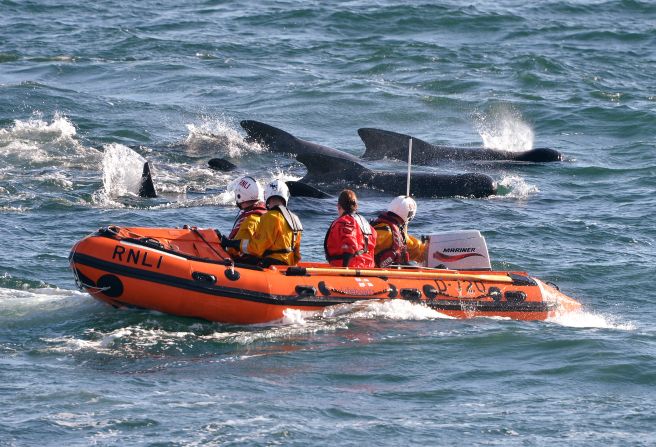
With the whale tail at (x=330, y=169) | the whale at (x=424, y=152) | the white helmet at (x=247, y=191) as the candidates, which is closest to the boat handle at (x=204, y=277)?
the white helmet at (x=247, y=191)

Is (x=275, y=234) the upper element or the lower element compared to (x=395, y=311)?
upper

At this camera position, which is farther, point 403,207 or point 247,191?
point 403,207

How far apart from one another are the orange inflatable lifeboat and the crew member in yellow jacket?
261 millimetres

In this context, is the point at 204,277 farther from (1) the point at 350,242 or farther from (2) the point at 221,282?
(1) the point at 350,242

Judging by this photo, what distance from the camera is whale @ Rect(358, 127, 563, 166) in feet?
84.4

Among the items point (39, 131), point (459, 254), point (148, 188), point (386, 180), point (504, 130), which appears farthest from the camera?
point (504, 130)

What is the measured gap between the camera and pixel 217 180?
76.3 ft

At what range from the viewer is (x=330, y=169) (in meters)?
23.4

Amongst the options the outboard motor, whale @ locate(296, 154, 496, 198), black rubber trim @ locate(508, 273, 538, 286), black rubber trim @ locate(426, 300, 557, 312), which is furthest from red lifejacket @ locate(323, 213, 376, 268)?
whale @ locate(296, 154, 496, 198)

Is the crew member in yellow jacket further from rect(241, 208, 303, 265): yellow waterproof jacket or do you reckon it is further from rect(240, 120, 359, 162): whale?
rect(240, 120, 359, 162): whale

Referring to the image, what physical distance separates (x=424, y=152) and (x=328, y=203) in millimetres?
4767

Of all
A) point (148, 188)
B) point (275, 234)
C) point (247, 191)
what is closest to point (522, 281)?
point (275, 234)

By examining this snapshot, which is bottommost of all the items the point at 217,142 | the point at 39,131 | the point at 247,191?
the point at 217,142

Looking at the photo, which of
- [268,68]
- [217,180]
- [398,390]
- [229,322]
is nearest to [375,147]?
[217,180]
